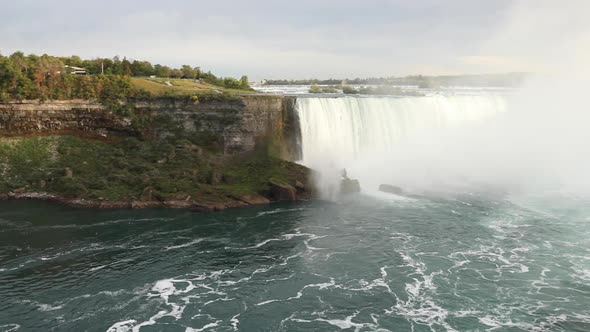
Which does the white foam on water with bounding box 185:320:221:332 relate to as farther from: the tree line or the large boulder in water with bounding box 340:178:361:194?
the tree line

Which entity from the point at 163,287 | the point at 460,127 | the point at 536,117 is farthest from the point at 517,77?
the point at 163,287

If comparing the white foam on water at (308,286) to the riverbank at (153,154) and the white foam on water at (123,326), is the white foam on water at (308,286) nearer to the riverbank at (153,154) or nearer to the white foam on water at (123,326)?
the white foam on water at (123,326)

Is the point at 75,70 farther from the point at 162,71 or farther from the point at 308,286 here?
the point at 308,286

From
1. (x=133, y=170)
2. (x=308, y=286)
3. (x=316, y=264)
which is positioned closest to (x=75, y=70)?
(x=133, y=170)

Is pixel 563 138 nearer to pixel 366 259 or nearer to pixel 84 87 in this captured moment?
pixel 366 259

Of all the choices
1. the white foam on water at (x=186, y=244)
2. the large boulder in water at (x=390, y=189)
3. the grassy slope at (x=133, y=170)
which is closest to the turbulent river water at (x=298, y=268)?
the white foam on water at (x=186, y=244)
